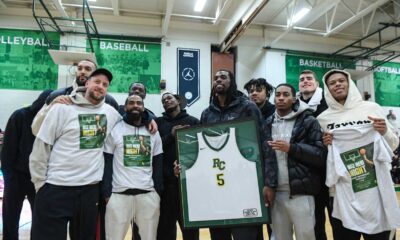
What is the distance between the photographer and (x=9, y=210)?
3.19 metres

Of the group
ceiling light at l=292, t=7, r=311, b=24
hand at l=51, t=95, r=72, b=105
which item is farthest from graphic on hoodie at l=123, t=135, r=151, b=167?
ceiling light at l=292, t=7, r=311, b=24

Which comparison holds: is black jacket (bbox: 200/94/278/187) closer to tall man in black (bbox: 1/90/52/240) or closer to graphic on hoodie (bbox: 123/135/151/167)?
graphic on hoodie (bbox: 123/135/151/167)

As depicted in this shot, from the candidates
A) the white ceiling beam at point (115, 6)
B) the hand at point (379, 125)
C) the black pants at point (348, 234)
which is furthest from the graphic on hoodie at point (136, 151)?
the white ceiling beam at point (115, 6)

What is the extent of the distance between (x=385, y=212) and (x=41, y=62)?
8.96 meters

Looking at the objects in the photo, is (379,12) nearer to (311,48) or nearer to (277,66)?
(311,48)

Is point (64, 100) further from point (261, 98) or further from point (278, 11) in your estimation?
point (278, 11)

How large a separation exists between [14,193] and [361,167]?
9.96 feet

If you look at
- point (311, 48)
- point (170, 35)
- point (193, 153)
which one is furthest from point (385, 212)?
point (311, 48)

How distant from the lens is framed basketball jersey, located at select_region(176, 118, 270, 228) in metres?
2.39

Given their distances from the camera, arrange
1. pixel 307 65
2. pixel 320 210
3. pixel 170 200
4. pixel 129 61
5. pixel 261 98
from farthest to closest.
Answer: pixel 307 65 < pixel 129 61 < pixel 261 98 < pixel 170 200 < pixel 320 210

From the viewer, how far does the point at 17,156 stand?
3104 millimetres

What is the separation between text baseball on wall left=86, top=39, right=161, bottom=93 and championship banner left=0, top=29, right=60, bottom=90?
1210 millimetres

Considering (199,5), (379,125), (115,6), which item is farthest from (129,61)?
(379,125)

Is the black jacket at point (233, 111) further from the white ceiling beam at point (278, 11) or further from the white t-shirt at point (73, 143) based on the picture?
the white ceiling beam at point (278, 11)
